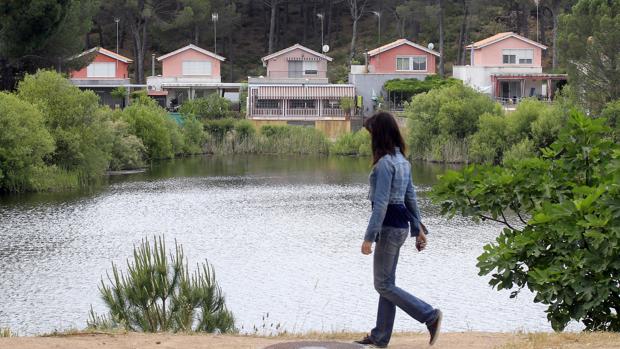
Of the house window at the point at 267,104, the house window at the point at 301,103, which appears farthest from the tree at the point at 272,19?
the house window at the point at 267,104

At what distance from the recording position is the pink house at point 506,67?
78125 millimetres

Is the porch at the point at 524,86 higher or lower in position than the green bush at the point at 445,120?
→ higher

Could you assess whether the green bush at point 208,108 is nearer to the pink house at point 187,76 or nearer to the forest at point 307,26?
the pink house at point 187,76

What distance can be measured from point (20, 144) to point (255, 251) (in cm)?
1707

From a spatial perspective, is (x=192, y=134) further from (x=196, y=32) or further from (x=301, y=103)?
(x=196, y=32)

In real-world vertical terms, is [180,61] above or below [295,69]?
above

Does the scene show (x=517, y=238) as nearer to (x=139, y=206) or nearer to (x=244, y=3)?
(x=139, y=206)

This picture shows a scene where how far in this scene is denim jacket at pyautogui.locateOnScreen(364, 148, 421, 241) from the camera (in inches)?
380

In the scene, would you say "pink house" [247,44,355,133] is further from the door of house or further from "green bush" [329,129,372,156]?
the door of house

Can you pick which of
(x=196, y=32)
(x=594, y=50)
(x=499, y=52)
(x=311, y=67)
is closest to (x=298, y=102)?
(x=311, y=67)

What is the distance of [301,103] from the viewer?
256 feet

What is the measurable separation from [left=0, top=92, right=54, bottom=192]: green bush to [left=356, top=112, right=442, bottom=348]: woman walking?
108 feet

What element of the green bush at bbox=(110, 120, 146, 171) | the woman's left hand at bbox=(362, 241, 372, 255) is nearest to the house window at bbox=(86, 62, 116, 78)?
the green bush at bbox=(110, 120, 146, 171)

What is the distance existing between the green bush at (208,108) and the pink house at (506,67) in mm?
17254
